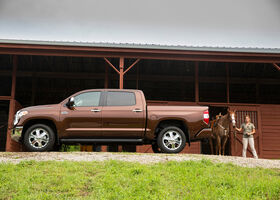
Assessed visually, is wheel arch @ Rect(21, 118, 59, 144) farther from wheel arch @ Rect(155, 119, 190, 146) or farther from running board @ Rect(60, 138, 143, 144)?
wheel arch @ Rect(155, 119, 190, 146)

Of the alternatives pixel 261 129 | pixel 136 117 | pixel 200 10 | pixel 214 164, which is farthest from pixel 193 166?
pixel 200 10

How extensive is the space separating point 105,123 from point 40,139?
72.6 inches

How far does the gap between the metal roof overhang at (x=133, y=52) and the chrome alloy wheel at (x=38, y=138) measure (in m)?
5.63

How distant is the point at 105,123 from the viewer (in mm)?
9734

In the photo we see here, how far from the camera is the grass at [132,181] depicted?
591 centimetres

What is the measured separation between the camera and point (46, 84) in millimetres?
18438

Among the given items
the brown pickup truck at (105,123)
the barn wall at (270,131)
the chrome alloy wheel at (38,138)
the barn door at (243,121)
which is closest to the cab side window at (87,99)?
the brown pickup truck at (105,123)

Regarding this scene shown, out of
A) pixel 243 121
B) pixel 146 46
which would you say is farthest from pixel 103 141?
pixel 243 121

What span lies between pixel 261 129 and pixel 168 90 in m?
5.36

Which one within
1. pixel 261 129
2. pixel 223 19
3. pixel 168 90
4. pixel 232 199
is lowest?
pixel 232 199

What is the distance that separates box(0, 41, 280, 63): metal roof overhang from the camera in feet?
47.0

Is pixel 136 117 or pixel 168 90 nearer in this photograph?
pixel 136 117

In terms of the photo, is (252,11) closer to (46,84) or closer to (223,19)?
(223,19)

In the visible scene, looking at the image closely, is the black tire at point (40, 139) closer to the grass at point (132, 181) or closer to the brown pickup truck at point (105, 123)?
the brown pickup truck at point (105, 123)
